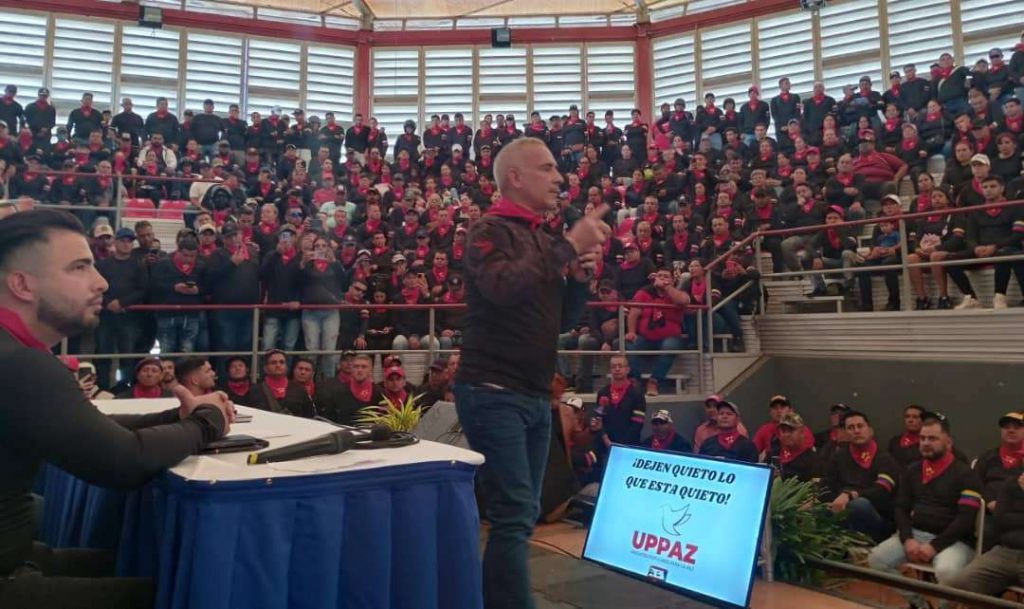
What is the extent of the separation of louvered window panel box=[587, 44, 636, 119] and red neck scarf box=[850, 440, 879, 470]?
10.4 m

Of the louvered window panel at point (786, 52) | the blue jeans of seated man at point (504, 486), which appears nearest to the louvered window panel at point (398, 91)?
the louvered window panel at point (786, 52)

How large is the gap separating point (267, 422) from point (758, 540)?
1813mm

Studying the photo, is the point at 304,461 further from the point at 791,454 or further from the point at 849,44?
the point at 849,44

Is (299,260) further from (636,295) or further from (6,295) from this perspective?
(6,295)

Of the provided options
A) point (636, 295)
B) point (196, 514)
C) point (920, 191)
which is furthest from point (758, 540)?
point (920, 191)

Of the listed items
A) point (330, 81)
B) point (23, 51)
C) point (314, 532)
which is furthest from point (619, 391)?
point (23, 51)

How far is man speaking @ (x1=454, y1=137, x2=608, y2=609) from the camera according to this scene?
1947 mm

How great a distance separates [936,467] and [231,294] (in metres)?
5.52

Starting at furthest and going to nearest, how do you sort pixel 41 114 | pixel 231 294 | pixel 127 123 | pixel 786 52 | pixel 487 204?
1. pixel 786 52
2. pixel 127 123
3. pixel 41 114
4. pixel 487 204
5. pixel 231 294

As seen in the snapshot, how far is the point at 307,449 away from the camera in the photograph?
1.61 metres

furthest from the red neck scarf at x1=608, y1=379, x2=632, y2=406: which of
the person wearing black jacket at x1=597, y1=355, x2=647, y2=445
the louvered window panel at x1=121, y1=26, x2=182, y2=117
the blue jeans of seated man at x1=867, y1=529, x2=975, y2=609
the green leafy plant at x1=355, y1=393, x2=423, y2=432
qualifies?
the louvered window panel at x1=121, y1=26, x2=182, y2=117

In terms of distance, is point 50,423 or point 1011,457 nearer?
point 50,423

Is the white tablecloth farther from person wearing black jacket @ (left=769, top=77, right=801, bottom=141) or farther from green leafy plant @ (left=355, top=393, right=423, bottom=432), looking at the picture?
person wearing black jacket @ (left=769, top=77, right=801, bottom=141)

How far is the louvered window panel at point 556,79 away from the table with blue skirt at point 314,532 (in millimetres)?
13816
